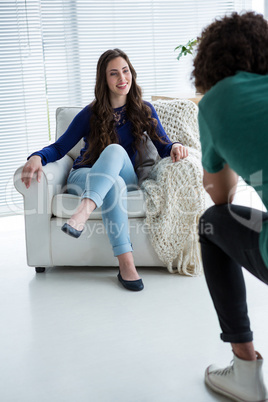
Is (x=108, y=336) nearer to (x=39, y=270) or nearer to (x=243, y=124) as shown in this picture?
(x=39, y=270)

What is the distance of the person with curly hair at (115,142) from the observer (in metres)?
2.13

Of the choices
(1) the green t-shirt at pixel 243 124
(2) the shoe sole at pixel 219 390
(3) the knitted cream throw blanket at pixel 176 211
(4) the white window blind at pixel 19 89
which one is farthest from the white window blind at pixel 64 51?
(1) the green t-shirt at pixel 243 124

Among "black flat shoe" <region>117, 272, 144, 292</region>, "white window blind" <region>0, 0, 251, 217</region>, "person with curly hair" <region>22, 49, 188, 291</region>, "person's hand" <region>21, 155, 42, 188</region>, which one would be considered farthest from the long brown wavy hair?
"white window blind" <region>0, 0, 251, 217</region>

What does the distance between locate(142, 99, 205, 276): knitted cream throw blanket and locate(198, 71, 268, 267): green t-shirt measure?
1.14 meters

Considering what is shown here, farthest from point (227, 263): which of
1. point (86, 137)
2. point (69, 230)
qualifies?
point (86, 137)

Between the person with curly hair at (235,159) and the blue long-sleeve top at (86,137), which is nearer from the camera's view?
the person with curly hair at (235,159)

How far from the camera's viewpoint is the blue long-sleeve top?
2361mm

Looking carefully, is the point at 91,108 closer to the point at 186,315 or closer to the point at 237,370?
the point at 186,315

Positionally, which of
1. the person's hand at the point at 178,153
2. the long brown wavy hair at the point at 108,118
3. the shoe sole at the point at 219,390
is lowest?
the shoe sole at the point at 219,390

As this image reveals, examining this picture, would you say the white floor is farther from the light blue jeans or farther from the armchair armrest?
the light blue jeans

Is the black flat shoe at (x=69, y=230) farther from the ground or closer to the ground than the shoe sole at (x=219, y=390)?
farther from the ground

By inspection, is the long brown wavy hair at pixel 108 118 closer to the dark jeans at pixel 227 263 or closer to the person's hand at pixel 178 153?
the person's hand at pixel 178 153

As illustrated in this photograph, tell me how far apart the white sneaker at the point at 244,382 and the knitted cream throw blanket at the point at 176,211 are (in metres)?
0.93

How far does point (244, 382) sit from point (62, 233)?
1210 millimetres
